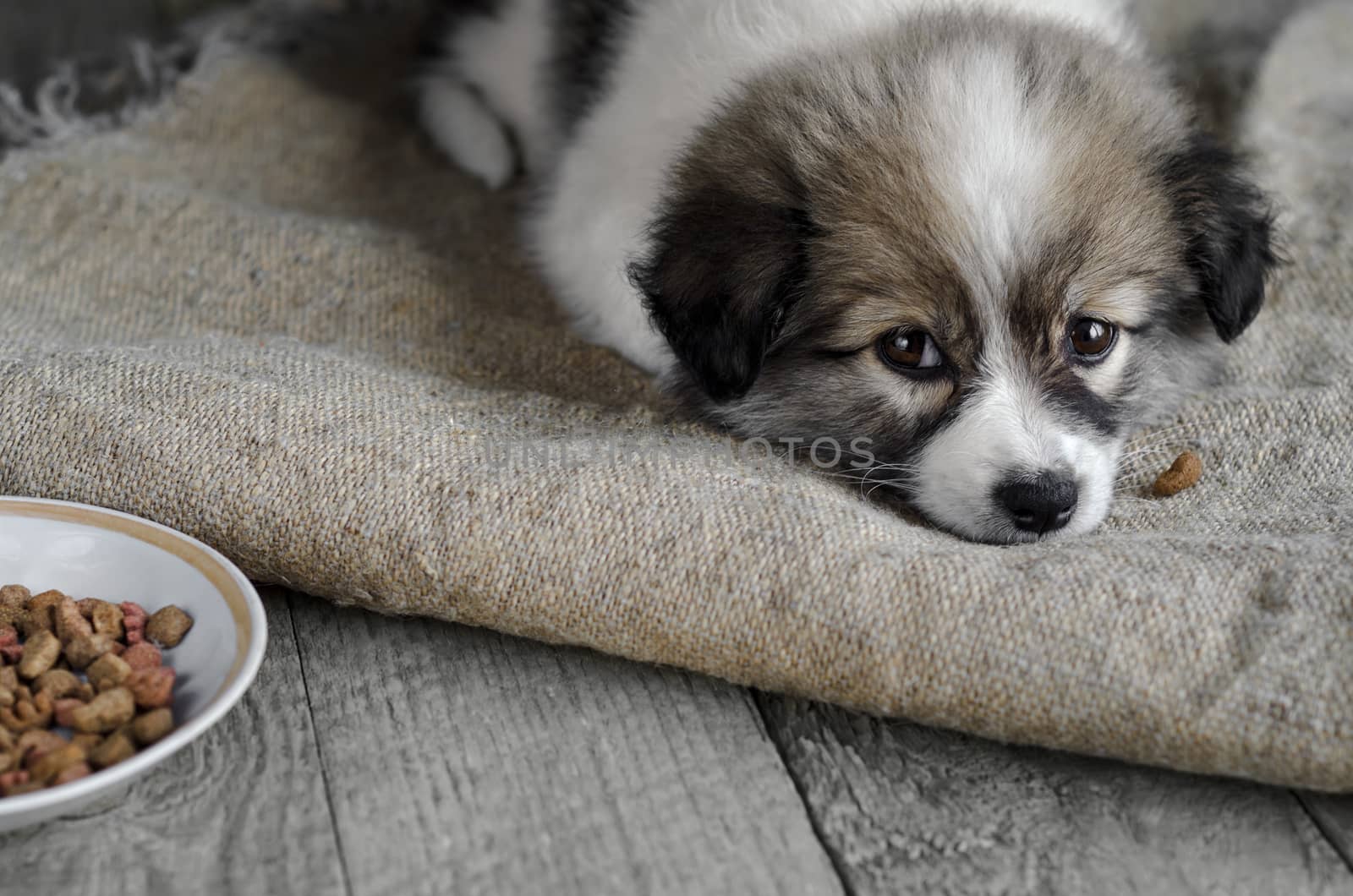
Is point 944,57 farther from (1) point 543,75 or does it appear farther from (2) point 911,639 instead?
(1) point 543,75

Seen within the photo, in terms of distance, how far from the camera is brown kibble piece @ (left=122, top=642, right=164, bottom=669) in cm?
210

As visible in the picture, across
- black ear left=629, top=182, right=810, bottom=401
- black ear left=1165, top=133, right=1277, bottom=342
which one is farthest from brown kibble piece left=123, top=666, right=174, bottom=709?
black ear left=1165, top=133, right=1277, bottom=342

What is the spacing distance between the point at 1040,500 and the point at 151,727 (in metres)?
1.49

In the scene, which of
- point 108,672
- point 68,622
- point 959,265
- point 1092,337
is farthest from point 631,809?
point 1092,337

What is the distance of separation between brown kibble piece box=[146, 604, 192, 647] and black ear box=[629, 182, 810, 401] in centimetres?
99

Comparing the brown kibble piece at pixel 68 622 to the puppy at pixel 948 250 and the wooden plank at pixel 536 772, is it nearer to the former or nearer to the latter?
the wooden plank at pixel 536 772

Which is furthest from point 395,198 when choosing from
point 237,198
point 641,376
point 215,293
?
point 641,376

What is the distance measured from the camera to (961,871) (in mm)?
1929

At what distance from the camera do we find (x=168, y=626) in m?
2.18

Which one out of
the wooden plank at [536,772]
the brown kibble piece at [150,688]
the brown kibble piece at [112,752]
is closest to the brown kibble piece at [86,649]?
the brown kibble piece at [150,688]

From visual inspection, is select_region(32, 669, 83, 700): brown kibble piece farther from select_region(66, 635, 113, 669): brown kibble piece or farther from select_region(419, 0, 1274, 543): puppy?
select_region(419, 0, 1274, 543): puppy

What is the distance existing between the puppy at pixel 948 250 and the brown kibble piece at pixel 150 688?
1072 millimetres

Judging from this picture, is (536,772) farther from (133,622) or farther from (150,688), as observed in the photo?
(133,622)

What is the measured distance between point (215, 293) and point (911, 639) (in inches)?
77.1
